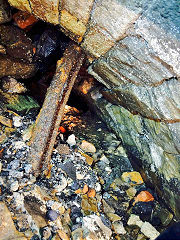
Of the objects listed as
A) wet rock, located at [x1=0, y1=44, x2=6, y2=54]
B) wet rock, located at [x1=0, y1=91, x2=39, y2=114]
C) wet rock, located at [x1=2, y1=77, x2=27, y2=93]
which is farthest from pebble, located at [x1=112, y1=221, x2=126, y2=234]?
wet rock, located at [x1=0, y1=44, x2=6, y2=54]

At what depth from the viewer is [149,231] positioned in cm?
213

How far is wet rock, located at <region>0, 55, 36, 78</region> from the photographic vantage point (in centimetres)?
247

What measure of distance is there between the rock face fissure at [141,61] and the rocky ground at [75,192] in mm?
347

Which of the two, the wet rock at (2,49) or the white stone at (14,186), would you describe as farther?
the wet rock at (2,49)

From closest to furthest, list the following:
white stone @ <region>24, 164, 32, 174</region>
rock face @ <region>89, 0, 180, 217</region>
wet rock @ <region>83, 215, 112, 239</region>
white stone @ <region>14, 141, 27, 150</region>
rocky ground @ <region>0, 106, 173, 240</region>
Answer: rock face @ <region>89, 0, 180, 217</region>, rocky ground @ <region>0, 106, 173, 240</region>, wet rock @ <region>83, 215, 112, 239</region>, white stone @ <region>24, 164, 32, 174</region>, white stone @ <region>14, 141, 27, 150</region>

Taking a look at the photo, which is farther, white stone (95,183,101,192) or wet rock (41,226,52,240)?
white stone (95,183,101,192)

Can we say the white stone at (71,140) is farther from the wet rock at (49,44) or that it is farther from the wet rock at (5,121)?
the wet rock at (49,44)

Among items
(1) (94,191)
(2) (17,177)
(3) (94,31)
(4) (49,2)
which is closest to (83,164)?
(1) (94,191)

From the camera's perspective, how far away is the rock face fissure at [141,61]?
1329 mm

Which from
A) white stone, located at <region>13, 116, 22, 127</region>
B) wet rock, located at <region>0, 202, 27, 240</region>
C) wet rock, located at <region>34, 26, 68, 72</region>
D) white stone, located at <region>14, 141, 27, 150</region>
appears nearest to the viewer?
wet rock, located at <region>0, 202, 27, 240</region>

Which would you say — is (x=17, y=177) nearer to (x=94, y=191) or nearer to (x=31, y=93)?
(x=94, y=191)

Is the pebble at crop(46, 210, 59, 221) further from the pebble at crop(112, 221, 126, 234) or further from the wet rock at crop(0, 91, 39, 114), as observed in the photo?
the wet rock at crop(0, 91, 39, 114)

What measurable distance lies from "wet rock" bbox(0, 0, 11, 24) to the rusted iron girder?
0.74m

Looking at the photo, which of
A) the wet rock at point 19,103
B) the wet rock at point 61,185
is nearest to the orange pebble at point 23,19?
the wet rock at point 19,103
